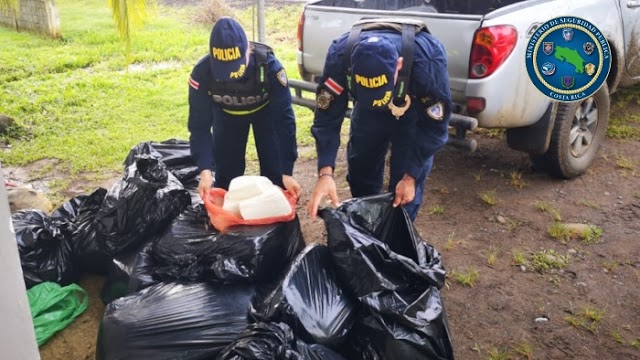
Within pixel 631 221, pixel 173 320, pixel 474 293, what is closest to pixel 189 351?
pixel 173 320

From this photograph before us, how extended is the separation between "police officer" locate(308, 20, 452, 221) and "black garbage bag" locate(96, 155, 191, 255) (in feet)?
2.56

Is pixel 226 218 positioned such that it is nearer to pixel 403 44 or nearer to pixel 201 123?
pixel 201 123

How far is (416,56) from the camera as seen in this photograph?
2.29 meters

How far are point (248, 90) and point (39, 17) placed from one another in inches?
349

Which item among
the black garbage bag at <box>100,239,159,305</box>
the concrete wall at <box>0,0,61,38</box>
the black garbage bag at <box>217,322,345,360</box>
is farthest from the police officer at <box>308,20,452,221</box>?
the concrete wall at <box>0,0,61,38</box>

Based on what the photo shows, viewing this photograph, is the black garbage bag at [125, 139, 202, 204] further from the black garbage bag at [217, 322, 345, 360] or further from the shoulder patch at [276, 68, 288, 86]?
the black garbage bag at [217, 322, 345, 360]

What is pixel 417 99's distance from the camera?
2387mm

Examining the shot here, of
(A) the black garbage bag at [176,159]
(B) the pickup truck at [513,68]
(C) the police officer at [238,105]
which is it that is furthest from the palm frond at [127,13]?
(B) the pickup truck at [513,68]

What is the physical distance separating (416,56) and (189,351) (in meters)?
1.51

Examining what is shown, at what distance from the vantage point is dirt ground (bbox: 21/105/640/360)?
240 centimetres

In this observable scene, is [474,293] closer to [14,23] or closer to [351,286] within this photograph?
[351,286]

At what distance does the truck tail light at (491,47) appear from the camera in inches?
115

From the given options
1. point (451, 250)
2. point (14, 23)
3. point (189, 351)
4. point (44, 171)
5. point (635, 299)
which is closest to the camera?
point (189, 351)

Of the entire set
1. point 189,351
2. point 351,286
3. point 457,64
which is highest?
point 457,64
